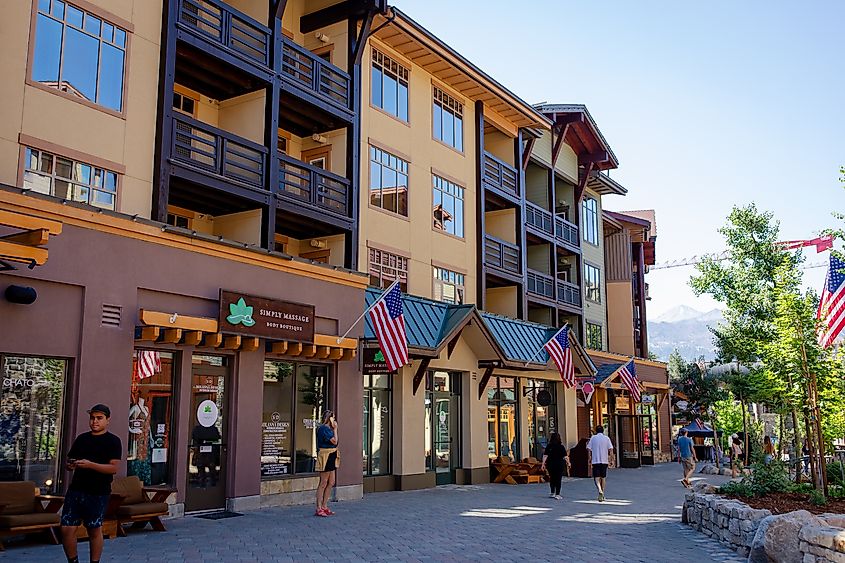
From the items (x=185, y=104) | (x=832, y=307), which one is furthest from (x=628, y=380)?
(x=185, y=104)

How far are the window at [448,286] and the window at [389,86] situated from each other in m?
4.93

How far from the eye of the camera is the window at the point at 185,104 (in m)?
18.5

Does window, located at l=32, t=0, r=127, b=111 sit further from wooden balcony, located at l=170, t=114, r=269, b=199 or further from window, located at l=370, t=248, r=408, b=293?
window, located at l=370, t=248, r=408, b=293

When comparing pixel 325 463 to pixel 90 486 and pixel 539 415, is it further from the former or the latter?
pixel 539 415

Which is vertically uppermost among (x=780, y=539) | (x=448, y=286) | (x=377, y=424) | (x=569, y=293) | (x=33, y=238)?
(x=569, y=293)

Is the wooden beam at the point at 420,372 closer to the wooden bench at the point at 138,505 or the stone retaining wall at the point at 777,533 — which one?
the stone retaining wall at the point at 777,533

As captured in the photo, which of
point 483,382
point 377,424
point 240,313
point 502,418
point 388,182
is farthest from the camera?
point 502,418

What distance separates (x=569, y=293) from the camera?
3431 cm

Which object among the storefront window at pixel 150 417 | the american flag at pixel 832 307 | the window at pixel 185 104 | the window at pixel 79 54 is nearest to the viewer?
the window at pixel 79 54

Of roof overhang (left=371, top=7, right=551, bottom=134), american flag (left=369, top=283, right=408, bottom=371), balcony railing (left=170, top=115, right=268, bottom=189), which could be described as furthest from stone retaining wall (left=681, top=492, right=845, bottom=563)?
roof overhang (left=371, top=7, right=551, bottom=134)

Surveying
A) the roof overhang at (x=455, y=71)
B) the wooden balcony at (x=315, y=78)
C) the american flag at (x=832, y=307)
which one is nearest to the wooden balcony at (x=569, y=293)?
the roof overhang at (x=455, y=71)

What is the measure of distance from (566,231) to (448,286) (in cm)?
1061

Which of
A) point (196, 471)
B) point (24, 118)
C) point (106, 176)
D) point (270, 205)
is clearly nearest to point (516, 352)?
point (270, 205)

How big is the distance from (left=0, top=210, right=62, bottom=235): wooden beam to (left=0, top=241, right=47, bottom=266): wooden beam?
0.29 meters
